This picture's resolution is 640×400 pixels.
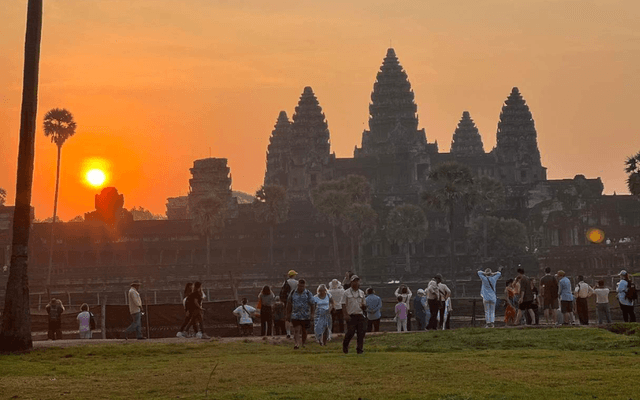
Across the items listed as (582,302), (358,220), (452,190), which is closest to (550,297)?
(582,302)

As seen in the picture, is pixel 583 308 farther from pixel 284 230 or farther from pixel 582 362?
pixel 284 230

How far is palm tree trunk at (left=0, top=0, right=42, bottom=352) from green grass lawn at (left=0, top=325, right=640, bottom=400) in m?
0.85

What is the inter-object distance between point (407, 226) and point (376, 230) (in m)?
4.57

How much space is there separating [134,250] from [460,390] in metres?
119

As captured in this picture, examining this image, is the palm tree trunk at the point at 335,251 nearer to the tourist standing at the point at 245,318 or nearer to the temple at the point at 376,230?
the temple at the point at 376,230

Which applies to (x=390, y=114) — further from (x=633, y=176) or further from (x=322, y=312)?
(x=322, y=312)

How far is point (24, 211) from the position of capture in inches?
1357

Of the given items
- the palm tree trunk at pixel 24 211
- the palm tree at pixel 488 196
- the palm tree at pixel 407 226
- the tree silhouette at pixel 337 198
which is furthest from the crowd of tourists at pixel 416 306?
the palm tree at pixel 407 226

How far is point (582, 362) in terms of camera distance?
93.8 ft

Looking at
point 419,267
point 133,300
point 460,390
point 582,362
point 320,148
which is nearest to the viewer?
point 460,390

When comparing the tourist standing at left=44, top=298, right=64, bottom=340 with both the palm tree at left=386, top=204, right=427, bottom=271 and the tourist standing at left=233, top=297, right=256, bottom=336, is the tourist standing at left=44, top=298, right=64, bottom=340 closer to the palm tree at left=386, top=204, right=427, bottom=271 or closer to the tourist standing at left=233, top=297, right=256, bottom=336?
the tourist standing at left=233, top=297, right=256, bottom=336

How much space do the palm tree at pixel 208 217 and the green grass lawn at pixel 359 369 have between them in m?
103

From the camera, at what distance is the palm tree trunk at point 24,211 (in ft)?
109

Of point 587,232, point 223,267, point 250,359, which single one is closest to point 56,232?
point 223,267
